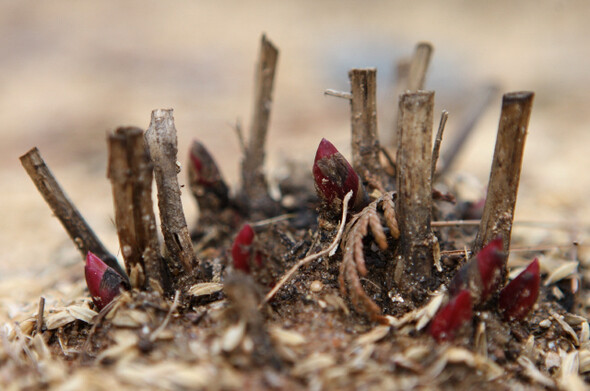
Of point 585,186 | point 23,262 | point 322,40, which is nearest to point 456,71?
point 322,40

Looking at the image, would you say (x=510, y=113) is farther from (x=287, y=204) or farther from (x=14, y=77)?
(x=14, y=77)

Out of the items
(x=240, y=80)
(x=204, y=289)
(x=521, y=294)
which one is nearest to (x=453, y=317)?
(x=521, y=294)

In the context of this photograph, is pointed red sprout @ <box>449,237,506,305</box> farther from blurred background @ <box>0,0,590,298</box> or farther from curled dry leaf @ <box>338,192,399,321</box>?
blurred background @ <box>0,0,590,298</box>

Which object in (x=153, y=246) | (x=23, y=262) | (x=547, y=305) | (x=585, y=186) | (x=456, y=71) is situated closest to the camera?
(x=153, y=246)

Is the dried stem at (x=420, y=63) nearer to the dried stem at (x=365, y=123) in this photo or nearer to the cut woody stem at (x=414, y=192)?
the dried stem at (x=365, y=123)

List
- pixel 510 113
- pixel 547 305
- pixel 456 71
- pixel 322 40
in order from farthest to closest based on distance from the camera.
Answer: pixel 322 40 < pixel 456 71 < pixel 547 305 < pixel 510 113

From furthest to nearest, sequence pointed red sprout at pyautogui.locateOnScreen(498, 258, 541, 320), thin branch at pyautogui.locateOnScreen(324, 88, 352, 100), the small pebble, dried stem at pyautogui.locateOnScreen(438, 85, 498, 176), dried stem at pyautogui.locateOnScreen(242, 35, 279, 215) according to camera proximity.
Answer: dried stem at pyautogui.locateOnScreen(438, 85, 498, 176) < dried stem at pyautogui.locateOnScreen(242, 35, 279, 215) < thin branch at pyautogui.locateOnScreen(324, 88, 352, 100) < the small pebble < pointed red sprout at pyautogui.locateOnScreen(498, 258, 541, 320)

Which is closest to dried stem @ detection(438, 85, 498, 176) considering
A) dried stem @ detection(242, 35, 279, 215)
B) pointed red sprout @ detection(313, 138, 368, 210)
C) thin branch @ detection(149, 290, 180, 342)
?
dried stem @ detection(242, 35, 279, 215)
